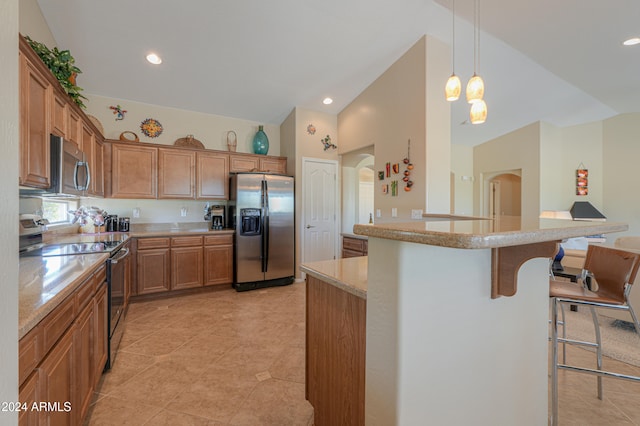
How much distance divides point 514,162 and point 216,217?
6.31 metres

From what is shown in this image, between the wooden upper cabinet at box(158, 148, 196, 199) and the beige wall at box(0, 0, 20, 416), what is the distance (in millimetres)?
3693

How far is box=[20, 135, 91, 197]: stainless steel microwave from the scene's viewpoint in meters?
1.95

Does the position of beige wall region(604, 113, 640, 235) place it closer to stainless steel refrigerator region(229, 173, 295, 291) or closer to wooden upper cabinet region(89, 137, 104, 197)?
stainless steel refrigerator region(229, 173, 295, 291)

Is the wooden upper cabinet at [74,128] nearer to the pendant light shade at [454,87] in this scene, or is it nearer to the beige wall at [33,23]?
the beige wall at [33,23]

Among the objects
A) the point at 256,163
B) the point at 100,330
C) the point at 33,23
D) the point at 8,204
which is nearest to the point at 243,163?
the point at 256,163

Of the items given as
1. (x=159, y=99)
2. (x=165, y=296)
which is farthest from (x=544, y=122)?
(x=165, y=296)

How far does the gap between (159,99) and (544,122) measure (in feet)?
23.3

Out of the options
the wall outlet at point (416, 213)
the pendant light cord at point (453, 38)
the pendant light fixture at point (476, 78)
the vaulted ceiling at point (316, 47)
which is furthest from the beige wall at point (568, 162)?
the wall outlet at point (416, 213)

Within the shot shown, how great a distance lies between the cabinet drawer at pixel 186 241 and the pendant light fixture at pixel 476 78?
12.0 feet

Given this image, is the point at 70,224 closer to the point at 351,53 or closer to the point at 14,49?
the point at 14,49

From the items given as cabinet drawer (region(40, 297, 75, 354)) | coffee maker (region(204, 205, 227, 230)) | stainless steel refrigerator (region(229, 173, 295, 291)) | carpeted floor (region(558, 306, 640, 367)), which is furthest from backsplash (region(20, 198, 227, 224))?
carpeted floor (region(558, 306, 640, 367))

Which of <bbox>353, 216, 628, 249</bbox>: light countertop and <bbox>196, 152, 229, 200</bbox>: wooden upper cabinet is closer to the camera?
<bbox>353, 216, 628, 249</bbox>: light countertop

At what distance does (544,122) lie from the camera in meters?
5.56

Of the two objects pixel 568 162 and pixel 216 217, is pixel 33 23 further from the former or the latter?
pixel 568 162
